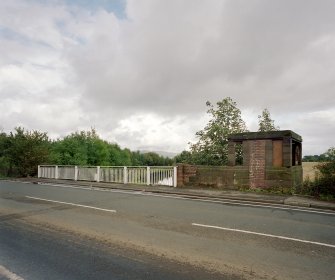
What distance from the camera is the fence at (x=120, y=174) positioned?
19344 mm

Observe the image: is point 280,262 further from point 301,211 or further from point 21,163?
point 21,163

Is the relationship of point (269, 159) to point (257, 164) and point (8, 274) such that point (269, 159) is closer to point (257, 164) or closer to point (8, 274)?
point (257, 164)

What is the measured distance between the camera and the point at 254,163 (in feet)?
55.3

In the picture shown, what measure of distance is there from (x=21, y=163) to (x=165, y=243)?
25.9 m

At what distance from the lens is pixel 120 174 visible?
21.5 m

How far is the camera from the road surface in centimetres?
514

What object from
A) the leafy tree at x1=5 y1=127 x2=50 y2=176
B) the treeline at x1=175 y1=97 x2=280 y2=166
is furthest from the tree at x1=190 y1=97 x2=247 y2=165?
the leafy tree at x1=5 y1=127 x2=50 y2=176

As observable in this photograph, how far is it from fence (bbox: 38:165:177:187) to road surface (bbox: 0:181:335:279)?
799 cm

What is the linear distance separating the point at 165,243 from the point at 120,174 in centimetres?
1511

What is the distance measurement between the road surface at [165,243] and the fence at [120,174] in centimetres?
799

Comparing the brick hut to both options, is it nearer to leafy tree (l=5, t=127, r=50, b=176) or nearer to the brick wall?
the brick wall

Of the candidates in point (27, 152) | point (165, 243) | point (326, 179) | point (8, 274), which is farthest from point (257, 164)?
point (27, 152)

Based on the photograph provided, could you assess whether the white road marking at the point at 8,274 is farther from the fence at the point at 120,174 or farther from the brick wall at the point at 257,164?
the fence at the point at 120,174

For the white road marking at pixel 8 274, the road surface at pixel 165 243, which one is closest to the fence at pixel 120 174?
the road surface at pixel 165 243
